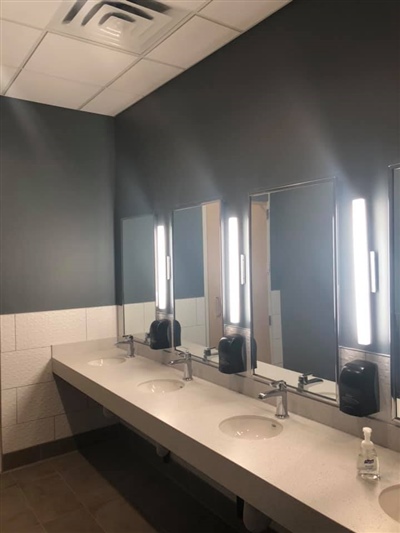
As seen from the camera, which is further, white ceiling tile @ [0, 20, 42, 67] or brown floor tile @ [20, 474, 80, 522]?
brown floor tile @ [20, 474, 80, 522]

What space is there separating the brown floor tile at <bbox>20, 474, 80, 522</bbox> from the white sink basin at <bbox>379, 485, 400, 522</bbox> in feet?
6.52

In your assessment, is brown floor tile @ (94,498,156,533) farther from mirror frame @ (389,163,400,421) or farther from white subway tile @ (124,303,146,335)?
mirror frame @ (389,163,400,421)

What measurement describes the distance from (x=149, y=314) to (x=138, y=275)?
0.32 metres

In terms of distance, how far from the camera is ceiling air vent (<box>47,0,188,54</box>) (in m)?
2.01

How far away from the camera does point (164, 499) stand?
8.86 ft

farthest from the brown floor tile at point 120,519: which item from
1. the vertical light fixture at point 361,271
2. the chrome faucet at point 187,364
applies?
the vertical light fixture at point 361,271

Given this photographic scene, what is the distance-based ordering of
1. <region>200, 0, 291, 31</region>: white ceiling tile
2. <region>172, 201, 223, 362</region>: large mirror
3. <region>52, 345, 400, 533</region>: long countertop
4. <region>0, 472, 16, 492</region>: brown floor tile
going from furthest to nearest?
<region>0, 472, 16, 492</region>: brown floor tile, <region>172, 201, 223, 362</region>: large mirror, <region>200, 0, 291, 31</region>: white ceiling tile, <region>52, 345, 400, 533</region>: long countertop

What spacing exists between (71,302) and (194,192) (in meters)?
1.34

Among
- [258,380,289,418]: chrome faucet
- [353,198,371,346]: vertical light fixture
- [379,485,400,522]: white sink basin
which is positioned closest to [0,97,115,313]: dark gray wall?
[258,380,289,418]: chrome faucet

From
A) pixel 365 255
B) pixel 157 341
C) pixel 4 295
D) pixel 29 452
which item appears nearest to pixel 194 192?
pixel 157 341

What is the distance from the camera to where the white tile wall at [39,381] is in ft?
10.2

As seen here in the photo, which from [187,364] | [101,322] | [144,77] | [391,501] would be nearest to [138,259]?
[101,322]

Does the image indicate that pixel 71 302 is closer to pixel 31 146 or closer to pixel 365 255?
pixel 31 146

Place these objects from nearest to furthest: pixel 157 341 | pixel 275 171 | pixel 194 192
Result: pixel 275 171 < pixel 194 192 < pixel 157 341
